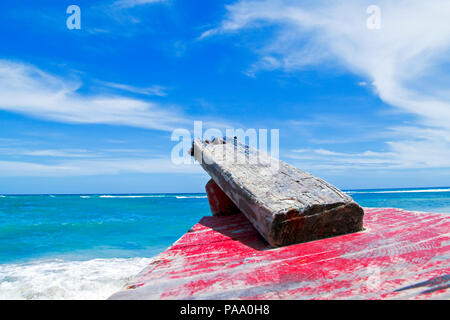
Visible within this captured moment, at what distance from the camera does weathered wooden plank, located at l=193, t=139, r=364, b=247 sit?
1.69 m

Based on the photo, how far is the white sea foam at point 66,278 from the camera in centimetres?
527

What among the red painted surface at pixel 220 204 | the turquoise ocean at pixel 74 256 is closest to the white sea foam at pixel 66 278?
the turquoise ocean at pixel 74 256

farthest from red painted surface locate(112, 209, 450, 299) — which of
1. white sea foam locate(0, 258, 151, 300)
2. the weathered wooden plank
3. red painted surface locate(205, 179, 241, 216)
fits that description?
white sea foam locate(0, 258, 151, 300)

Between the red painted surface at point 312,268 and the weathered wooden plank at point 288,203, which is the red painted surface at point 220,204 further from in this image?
the red painted surface at point 312,268

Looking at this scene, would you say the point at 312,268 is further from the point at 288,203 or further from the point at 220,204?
the point at 220,204

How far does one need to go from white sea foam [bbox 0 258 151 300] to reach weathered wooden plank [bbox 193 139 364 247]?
13.2 feet

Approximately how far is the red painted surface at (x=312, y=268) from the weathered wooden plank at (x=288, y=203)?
8 centimetres

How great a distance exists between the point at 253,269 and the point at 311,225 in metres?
0.61

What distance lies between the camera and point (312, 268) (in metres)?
1.26
